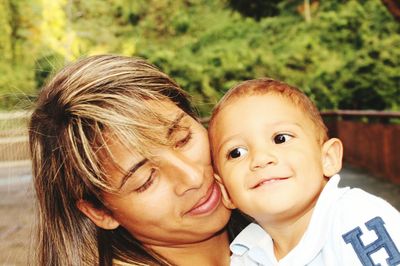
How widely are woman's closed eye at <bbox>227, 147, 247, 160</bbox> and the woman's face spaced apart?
10 centimetres

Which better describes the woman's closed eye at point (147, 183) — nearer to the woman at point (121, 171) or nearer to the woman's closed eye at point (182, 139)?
the woman at point (121, 171)

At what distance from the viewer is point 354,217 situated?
48.2 inches

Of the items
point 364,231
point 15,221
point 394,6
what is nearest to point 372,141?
point 394,6

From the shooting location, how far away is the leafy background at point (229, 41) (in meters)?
14.1

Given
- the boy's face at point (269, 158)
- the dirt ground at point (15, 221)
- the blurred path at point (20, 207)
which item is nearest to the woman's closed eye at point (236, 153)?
the boy's face at point (269, 158)

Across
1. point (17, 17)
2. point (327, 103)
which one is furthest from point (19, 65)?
point (327, 103)

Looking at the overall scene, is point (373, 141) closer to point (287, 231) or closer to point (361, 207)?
point (287, 231)

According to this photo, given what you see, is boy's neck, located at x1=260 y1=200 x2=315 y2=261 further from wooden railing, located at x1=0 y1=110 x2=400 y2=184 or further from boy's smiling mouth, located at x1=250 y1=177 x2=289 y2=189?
wooden railing, located at x1=0 y1=110 x2=400 y2=184

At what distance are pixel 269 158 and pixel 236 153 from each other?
13 cm

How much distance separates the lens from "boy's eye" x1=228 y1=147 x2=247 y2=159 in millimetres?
1469

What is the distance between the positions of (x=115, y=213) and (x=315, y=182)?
0.60 meters

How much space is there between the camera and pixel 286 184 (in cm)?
137

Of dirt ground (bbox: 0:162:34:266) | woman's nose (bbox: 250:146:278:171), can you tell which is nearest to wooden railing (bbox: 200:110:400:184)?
dirt ground (bbox: 0:162:34:266)

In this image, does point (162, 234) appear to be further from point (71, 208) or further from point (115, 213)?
point (71, 208)
